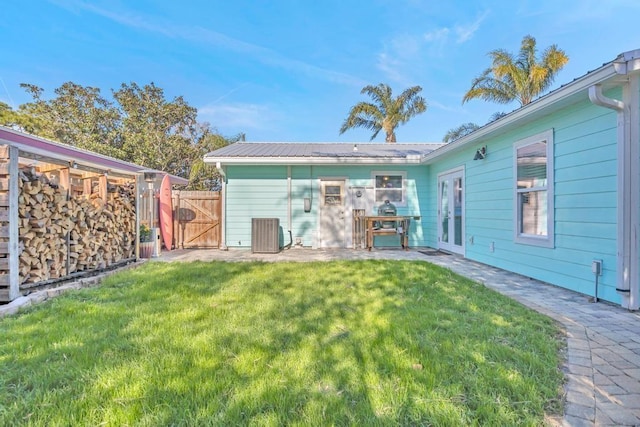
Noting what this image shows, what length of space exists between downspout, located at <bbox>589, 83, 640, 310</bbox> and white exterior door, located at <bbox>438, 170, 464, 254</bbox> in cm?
349

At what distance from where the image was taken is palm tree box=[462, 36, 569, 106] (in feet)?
42.1

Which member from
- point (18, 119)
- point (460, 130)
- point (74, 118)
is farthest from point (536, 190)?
point (18, 119)

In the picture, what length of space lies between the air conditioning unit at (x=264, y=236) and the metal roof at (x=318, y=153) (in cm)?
159

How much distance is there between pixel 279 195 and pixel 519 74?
1222 cm

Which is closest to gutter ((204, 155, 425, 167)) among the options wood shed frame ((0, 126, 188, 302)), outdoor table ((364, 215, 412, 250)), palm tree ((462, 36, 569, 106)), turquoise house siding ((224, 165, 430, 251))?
turquoise house siding ((224, 165, 430, 251))

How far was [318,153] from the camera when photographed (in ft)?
27.8

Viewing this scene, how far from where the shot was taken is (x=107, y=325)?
2617 mm

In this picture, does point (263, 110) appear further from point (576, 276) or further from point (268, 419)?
point (268, 419)

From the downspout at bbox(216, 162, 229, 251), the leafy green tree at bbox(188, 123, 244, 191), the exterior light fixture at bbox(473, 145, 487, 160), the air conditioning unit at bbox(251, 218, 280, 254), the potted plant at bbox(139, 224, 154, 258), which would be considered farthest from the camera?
the leafy green tree at bbox(188, 123, 244, 191)

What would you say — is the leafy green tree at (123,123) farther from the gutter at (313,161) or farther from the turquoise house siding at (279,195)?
the gutter at (313,161)

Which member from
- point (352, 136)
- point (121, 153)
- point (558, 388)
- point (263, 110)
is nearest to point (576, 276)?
point (558, 388)

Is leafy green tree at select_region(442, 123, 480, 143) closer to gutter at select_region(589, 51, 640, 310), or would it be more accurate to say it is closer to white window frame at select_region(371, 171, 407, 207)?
white window frame at select_region(371, 171, 407, 207)

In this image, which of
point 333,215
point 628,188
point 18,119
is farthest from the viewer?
point 18,119

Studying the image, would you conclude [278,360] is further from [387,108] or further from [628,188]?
[387,108]
